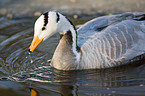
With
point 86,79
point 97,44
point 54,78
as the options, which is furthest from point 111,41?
point 54,78

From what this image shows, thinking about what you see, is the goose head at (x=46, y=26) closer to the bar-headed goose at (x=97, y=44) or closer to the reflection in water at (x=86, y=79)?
the bar-headed goose at (x=97, y=44)

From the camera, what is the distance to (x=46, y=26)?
5152 mm

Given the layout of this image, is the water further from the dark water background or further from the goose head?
the goose head

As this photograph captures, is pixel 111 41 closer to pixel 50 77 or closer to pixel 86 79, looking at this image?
pixel 86 79

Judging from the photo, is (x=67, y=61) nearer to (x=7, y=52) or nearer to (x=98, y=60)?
(x=98, y=60)

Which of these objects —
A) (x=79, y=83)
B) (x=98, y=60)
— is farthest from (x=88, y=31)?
(x=79, y=83)

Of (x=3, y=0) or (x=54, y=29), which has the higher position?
(x=3, y=0)

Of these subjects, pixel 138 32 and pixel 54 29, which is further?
pixel 138 32

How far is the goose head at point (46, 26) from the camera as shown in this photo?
16.5 feet

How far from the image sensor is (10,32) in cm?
788

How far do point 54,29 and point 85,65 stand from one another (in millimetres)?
1036

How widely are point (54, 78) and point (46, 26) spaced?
3.48 feet

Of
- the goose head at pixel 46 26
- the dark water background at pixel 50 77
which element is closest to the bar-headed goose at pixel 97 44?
the goose head at pixel 46 26

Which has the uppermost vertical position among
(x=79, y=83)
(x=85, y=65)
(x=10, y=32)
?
(x=10, y=32)
